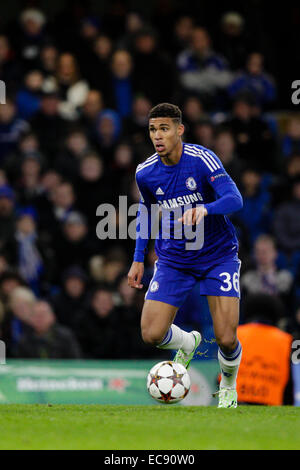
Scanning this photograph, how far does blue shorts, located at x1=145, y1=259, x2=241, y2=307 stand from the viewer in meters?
7.88

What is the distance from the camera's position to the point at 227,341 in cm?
782

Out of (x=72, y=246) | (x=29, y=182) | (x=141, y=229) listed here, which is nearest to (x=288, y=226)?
(x=72, y=246)

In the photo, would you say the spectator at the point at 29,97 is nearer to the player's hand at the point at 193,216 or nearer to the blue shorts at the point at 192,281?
the blue shorts at the point at 192,281

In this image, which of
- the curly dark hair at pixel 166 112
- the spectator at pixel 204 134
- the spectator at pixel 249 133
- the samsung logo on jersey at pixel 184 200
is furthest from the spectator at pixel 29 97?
the samsung logo on jersey at pixel 184 200

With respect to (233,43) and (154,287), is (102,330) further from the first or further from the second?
(233,43)

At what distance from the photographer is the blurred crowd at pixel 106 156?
1196 centimetres

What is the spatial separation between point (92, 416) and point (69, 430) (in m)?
0.83

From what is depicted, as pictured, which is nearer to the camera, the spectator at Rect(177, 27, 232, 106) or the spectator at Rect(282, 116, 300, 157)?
the spectator at Rect(282, 116, 300, 157)

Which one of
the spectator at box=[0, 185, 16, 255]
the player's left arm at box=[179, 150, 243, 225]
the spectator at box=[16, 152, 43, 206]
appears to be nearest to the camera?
the player's left arm at box=[179, 150, 243, 225]

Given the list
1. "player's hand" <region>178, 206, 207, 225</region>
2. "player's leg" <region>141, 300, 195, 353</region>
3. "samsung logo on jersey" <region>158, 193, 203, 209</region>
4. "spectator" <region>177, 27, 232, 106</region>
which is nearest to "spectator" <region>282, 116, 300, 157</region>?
"spectator" <region>177, 27, 232, 106</region>

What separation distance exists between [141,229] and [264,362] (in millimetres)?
1610

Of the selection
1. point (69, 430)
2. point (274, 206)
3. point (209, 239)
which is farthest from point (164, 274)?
point (274, 206)

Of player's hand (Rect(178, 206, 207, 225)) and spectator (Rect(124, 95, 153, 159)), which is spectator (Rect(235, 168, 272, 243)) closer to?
spectator (Rect(124, 95, 153, 159))

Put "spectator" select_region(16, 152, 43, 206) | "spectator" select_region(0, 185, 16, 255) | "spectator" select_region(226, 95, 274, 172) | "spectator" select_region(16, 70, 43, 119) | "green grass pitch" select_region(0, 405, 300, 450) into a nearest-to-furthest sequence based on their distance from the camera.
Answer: "green grass pitch" select_region(0, 405, 300, 450)
"spectator" select_region(0, 185, 16, 255)
"spectator" select_region(16, 152, 43, 206)
"spectator" select_region(16, 70, 43, 119)
"spectator" select_region(226, 95, 274, 172)
